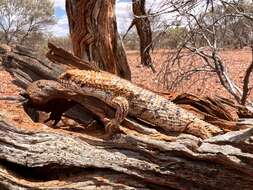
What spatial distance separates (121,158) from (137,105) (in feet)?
1.71

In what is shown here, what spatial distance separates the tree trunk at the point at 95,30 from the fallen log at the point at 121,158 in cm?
204

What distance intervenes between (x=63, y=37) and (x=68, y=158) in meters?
28.3

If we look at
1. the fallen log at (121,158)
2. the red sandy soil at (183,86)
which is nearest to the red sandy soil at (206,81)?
the red sandy soil at (183,86)

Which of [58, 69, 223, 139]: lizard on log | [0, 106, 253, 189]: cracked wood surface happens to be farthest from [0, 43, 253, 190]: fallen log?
[58, 69, 223, 139]: lizard on log

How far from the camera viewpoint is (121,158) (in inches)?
159

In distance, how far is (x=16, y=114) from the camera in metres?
4.46

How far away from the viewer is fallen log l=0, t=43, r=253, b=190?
3863 mm

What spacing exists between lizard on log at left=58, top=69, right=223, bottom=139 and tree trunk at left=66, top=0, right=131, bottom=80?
76.1 inches

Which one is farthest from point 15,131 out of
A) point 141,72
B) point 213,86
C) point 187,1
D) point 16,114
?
point 141,72

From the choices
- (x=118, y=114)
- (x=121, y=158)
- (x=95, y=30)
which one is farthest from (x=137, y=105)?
(x=95, y=30)

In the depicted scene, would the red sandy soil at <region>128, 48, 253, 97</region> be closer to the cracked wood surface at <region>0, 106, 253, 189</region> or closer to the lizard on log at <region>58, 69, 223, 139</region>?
the lizard on log at <region>58, 69, 223, 139</region>

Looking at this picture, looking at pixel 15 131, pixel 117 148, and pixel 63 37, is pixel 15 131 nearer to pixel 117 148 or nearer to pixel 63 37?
pixel 117 148

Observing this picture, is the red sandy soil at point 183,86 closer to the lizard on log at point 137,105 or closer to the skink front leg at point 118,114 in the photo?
the lizard on log at point 137,105

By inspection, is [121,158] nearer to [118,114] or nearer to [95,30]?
[118,114]
